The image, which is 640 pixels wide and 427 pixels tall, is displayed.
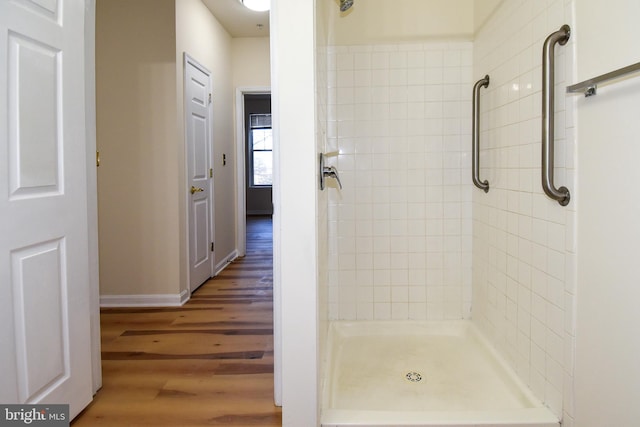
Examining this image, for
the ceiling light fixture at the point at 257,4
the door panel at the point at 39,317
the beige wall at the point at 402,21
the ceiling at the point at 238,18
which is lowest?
the door panel at the point at 39,317

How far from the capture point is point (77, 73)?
187 cm

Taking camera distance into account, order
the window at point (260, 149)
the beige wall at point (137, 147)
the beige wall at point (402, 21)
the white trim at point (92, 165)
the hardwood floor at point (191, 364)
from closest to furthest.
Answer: the hardwood floor at point (191, 364) < the white trim at point (92, 165) < the beige wall at point (402, 21) < the beige wall at point (137, 147) < the window at point (260, 149)

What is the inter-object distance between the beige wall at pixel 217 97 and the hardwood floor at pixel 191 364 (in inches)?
22.5

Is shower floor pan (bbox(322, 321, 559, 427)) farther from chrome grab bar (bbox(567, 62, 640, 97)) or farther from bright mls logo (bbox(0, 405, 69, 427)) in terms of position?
chrome grab bar (bbox(567, 62, 640, 97))

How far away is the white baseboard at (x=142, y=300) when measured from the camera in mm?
3518

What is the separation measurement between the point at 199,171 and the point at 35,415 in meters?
2.68

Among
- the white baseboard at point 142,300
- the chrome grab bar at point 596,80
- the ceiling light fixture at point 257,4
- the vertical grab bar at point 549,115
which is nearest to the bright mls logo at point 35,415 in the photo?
the white baseboard at point 142,300

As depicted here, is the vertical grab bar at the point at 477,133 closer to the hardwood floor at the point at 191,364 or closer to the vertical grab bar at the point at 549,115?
the vertical grab bar at the point at 549,115

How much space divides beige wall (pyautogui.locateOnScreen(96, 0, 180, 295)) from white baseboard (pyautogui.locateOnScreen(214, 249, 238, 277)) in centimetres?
110

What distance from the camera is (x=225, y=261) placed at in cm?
498

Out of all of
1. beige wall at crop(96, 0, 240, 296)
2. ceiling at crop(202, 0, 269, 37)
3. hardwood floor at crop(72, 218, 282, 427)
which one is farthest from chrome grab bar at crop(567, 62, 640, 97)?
ceiling at crop(202, 0, 269, 37)

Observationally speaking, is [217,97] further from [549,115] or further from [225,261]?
[549,115]

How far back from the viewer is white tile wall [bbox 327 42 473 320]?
267cm

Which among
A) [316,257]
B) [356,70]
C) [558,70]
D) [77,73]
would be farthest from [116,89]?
[558,70]
